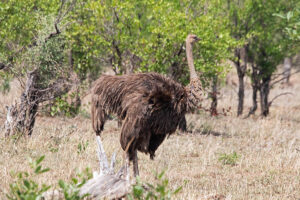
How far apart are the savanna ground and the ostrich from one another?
2.08 ft

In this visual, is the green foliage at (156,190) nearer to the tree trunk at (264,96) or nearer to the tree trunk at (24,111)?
the tree trunk at (24,111)

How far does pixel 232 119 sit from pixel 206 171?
7.25 m

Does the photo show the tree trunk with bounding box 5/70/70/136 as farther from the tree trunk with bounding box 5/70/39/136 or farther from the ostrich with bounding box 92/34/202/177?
the ostrich with bounding box 92/34/202/177

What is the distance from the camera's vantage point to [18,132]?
883 cm

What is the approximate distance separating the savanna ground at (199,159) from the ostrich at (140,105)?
0.63 meters

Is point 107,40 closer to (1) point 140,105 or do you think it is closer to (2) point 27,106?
(2) point 27,106

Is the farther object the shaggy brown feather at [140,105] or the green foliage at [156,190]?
the shaggy brown feather at [140,105]

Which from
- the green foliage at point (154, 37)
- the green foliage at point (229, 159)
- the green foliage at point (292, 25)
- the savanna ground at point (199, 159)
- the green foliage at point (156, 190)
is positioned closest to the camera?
the green foliage at point (156, 190)

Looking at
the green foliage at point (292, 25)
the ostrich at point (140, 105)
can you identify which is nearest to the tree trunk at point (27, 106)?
the ostrich at point (140, 105)

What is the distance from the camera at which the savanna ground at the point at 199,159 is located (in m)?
6.75

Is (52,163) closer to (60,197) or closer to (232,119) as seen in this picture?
(60,197)

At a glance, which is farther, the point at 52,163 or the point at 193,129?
the point at 193,129

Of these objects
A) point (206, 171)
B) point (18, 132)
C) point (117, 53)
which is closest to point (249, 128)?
point (117, 53)

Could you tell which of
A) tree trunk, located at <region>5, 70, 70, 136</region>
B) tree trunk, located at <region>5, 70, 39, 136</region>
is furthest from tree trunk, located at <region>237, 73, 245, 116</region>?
tree trunk, located at <region>5, 70, 39, 136</region>
